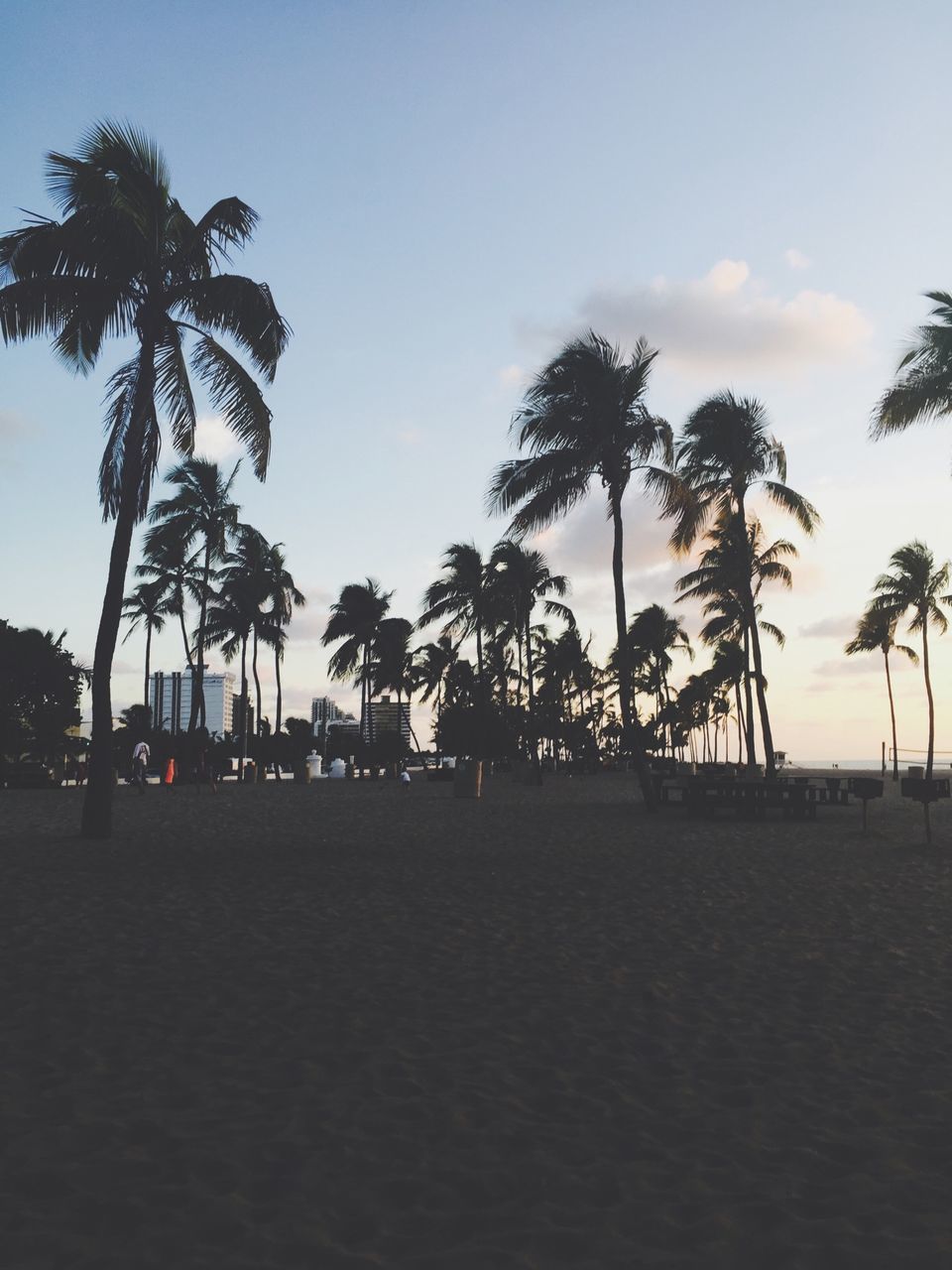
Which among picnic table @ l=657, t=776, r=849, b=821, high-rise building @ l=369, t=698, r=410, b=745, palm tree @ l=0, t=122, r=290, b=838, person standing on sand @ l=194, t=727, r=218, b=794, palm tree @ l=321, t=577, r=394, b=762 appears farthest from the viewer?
high-rise building @ l=369, t=698, r=410, b=745

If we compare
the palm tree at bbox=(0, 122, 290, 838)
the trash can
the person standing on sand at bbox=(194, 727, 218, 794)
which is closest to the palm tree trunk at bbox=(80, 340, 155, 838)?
the palm tree at bbox=(0, 122, 290, 838)

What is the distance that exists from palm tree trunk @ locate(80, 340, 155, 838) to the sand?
651 cm

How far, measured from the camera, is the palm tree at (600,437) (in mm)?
24781

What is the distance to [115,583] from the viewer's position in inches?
727

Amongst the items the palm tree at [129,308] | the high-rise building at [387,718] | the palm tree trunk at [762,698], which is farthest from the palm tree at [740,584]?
the high-rise building at [387,718]

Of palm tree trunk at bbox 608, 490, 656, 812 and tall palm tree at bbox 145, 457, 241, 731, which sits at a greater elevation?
tall palm tree at bbox 145, 457, 241, 731

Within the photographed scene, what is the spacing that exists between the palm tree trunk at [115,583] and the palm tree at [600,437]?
10.4 meters

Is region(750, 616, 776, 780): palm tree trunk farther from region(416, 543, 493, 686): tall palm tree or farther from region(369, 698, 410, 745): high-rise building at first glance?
region(369, 698, 410, 745): high-rise building

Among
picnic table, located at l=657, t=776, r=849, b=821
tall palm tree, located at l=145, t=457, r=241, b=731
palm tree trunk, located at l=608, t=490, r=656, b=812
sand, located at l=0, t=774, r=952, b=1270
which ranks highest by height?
tall palm tree, located at l=145, t=457, r=241, b=731

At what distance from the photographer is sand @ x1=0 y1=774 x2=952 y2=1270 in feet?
11.5

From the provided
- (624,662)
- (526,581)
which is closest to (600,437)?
(624,662)

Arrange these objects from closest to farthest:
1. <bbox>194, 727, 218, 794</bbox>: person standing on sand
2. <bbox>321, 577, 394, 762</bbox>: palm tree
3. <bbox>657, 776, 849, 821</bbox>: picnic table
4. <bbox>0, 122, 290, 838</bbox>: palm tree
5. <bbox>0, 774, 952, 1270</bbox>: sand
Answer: <bbox>0, 774, 952, 1270</bbox>: sand, <bbox>0, 122, 290, 838</bbox>: palm tree, <bbox>657, 776, 849, 821</bbox>: picnic table, <bbox>194, 727, 218, 794</bbox>: person standing on sand, <bbox>321, 577, 394, 762</bbox>: palm tree

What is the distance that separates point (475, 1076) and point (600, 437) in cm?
2137

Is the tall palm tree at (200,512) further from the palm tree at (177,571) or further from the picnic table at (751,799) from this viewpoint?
the picnic table at (751,799)
